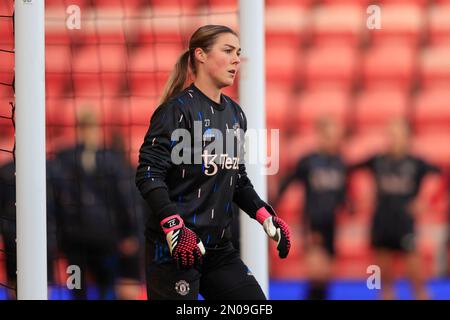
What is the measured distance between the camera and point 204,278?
273 centimetres

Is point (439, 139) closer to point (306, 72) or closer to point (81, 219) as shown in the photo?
point (306, 72)

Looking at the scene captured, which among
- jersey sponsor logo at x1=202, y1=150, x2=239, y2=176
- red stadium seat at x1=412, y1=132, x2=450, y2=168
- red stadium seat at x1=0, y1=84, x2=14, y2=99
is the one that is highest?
red stadium seat at x1=0, y1=84, x2=14, y2=99

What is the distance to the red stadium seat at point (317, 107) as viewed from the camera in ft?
22.4

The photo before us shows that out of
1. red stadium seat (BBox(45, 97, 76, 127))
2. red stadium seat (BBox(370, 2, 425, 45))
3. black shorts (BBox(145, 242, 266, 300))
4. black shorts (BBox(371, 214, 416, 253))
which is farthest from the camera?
red stadium seat (BBox(370, 2, 425, 45))

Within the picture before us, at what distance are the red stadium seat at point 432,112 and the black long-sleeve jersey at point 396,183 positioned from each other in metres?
1.54

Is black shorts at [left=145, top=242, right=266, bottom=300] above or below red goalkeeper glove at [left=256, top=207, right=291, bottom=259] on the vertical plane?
below

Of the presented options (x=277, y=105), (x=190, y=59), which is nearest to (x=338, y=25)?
(x=277, y=105)

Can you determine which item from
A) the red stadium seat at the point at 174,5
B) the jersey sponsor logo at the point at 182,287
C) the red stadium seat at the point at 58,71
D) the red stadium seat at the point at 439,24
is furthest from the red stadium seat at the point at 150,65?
the jersey sponsor logo at the point at 182,287

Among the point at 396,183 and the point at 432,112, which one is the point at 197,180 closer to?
the point at 396,183

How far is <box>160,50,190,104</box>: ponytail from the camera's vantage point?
276 centimetres

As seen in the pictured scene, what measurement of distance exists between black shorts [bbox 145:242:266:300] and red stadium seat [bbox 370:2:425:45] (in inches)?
180

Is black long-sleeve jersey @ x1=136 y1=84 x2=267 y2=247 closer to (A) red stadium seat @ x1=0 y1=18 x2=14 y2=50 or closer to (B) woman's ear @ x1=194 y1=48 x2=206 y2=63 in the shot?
(B) woman's ear @ x1=194 y1=48 x2=206 y2=63

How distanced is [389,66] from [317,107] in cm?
60

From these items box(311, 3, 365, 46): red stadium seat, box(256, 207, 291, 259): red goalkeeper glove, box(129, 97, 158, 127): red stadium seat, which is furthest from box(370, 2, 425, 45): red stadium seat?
box(256, 207, 291, 259): red goalkeeper glove
